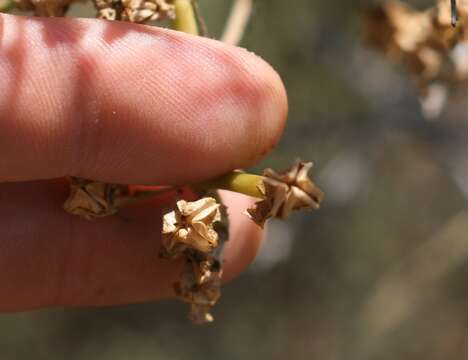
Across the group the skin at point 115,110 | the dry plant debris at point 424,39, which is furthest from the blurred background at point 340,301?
the skin at point 115,110

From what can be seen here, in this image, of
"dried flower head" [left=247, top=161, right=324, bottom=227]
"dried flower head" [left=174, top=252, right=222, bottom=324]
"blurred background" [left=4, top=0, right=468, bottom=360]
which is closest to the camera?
"dried flower head" [left=247, top=161, right=324, bottom=227]

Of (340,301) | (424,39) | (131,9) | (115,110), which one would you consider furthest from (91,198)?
(340,301)

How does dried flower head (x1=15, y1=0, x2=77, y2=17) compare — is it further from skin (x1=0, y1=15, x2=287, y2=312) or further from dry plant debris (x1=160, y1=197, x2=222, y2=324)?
dry plant debris (x1=160, y1=197, x2=222, y2=324)

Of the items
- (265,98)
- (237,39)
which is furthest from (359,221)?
(265,98)

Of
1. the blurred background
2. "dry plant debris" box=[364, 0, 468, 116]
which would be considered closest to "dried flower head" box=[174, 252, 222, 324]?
"dry plant debris" box=[364, 0, 468, 116]

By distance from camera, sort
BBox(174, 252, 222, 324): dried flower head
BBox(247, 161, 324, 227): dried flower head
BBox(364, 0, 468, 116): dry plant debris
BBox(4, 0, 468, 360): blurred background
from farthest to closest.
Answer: BBox(4, 0, 468, 360): blurred background < BBox(364, 0, 468, 116): dry plant debris < BBox(174, 252, 222, 324): dried flower head < BBox(247, 161, 324, 227): dried flower head

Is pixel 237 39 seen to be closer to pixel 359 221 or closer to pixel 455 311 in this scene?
pixel 359 221
